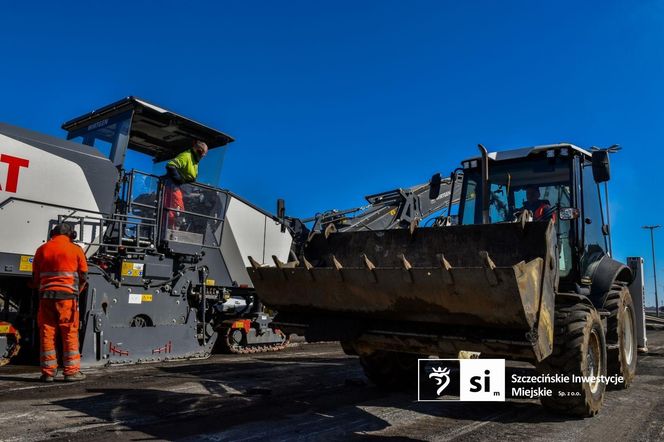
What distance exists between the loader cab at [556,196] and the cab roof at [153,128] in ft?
14.8

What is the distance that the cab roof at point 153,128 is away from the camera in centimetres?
782

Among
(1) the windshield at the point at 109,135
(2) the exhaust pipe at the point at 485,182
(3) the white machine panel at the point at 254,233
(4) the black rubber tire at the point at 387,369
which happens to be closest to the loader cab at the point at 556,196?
(2) the exhaust pipe at the point at 485,182

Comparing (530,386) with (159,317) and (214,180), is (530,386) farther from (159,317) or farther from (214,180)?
(214,180)

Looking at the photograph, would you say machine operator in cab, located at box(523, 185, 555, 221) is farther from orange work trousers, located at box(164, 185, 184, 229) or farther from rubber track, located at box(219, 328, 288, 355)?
rubber track, located at box(219, 328, 288, 355)

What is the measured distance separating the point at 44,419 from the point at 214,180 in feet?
17.4

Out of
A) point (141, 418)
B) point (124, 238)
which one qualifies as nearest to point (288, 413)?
point (141, 418)

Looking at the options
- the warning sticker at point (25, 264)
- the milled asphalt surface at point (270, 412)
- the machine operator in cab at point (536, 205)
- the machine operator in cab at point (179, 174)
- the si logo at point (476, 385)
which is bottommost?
the milled asphalt surface at point (270, 412)

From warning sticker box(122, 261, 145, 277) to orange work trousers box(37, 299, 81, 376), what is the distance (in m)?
1.49

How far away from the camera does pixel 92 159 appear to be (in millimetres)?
7324

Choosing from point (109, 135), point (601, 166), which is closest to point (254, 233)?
point (109, 135)

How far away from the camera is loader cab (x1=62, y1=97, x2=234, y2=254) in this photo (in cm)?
768

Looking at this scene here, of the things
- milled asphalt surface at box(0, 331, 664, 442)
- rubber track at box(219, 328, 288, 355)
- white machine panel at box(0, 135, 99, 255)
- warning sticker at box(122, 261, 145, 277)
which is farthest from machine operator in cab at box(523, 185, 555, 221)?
white machine panel at box(0, 135, 99, 255)

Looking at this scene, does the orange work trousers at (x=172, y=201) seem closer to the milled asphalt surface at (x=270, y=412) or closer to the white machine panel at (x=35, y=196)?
the white machine panel at (x=35, y=196)

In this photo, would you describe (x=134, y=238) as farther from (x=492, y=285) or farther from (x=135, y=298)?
(x=492, y=285)
